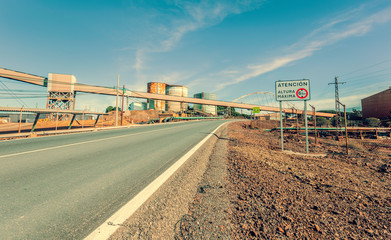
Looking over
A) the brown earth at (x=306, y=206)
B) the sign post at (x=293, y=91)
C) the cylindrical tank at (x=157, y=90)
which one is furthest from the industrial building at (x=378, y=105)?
the cylindrical tank at (x=157, y=90)

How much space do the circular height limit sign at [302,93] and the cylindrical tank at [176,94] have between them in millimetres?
63318

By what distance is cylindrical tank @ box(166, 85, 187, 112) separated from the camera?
72.1 meters

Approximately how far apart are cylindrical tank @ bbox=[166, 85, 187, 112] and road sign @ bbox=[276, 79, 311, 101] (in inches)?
2479

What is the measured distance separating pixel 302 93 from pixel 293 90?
0.37 meters

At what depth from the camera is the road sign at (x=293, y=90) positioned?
22.9ft

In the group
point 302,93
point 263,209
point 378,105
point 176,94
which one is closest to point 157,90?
point 176,94

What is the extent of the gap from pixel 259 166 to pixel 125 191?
3.24 metres

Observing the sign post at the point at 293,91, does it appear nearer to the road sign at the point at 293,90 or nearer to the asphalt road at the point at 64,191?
the road sign at the point at 293,90

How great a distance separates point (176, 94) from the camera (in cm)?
7831

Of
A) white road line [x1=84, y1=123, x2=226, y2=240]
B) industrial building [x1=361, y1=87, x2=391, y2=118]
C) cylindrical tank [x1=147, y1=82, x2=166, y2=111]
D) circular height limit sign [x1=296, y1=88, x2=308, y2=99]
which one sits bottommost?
white road line [x1=84, y1=123, x2=226, y2=240]

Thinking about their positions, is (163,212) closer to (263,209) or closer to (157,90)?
(263,209)

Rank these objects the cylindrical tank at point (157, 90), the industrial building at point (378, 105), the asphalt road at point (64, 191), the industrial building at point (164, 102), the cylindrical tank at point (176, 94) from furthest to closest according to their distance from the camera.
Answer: the cylindrical tank at point (176, 94) → the industrial building at point (164, 102) → the cylindrical tank at point (157, 90) → the industrial building at point (378, 105) → the asphalt road at point (64, 191)

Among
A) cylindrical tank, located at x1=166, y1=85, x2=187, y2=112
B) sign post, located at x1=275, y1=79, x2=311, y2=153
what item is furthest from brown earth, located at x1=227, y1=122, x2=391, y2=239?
cylindrical tank, located at x1=166, y1=85, x2=187, y2=112

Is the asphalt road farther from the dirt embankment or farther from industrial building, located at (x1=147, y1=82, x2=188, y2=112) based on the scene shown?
industrial building, located at (x1=147, y1=82, x2=188, y2=112)
